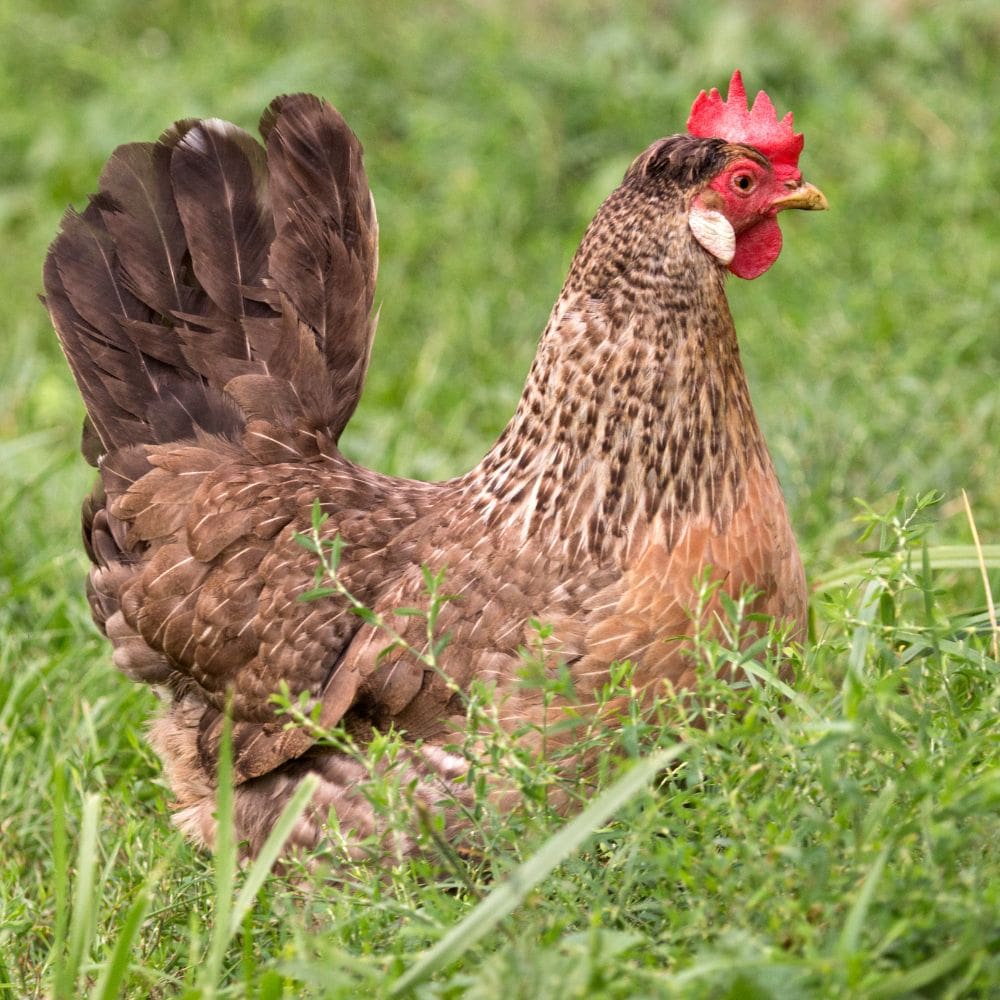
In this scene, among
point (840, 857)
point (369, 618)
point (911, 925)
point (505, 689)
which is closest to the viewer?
point (911, 925)

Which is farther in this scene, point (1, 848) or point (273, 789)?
point (1, 848)

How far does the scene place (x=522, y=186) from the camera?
21.2 feet

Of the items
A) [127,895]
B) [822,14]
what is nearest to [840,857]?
[127,895]

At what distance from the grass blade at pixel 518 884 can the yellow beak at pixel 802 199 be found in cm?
141

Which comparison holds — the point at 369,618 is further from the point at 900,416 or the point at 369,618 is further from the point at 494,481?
the point at 900,416

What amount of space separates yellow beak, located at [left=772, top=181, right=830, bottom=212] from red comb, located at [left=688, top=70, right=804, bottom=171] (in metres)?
0.05

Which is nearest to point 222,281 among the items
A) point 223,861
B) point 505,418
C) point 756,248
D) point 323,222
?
point 323,222

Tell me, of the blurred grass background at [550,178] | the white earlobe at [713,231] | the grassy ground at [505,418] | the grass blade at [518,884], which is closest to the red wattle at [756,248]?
the white earlobe at [713,231]

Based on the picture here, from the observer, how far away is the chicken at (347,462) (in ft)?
9.14

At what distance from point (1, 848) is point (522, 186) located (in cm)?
412

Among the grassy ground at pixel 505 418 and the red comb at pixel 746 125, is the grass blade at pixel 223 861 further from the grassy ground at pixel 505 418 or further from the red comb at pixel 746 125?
the red comb at pixel 746 125

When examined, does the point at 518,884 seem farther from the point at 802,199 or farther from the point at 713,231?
the point at 802,199

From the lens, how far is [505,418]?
5098 mm

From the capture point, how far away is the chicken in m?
2.79
